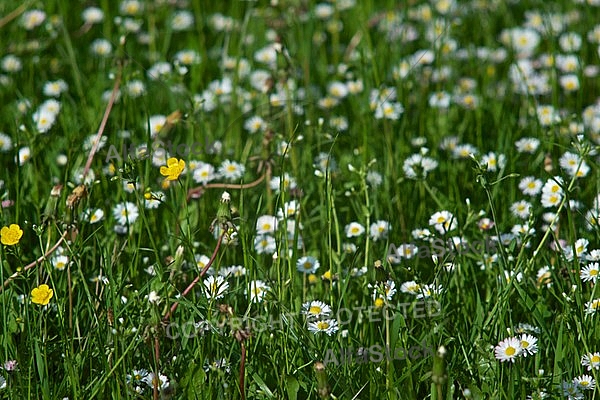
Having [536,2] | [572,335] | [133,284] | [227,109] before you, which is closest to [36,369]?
[133,284]

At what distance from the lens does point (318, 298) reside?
2289mm

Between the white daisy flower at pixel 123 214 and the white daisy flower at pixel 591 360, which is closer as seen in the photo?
the white daisy flower at pixel 591 360

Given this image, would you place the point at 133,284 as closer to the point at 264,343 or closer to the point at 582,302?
the point at 264,343

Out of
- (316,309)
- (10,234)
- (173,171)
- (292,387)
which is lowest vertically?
(292,387)

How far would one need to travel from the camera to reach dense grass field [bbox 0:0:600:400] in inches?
77.0

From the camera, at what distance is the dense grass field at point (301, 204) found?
77.0 inches

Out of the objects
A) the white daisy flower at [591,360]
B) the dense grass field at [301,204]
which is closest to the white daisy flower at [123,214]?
the dense grass field at [301,204]

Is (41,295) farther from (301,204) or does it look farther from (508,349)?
(508,349)

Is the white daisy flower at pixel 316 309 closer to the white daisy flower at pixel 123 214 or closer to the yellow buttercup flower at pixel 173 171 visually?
the yellow buttercup flower at pixel 173 171

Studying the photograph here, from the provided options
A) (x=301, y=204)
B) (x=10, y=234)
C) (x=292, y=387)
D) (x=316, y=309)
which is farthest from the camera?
(x=301, y=204)

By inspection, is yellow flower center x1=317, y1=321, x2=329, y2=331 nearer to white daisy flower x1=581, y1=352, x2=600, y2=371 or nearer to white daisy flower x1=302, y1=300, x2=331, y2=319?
white daisy flower x1=302, y1=300, x2=331, y2=319

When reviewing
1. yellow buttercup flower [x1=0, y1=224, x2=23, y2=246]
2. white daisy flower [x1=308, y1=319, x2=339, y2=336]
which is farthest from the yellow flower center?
yellow buttercup flower [x1=0, y1=224, x2=23, y2=246]

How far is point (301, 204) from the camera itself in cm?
256

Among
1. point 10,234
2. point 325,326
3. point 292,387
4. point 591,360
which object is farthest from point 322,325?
point 10,234
